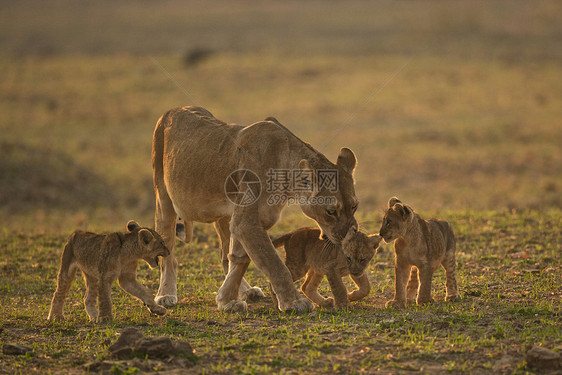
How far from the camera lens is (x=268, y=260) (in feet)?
25.2

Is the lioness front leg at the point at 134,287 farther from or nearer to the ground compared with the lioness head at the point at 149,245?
nearer to the ground

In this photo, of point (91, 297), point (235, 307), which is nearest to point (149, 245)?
point (91, 297)

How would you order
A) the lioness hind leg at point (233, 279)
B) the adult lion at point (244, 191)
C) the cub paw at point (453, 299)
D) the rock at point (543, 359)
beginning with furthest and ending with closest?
the lioness hind leg at point (233, 279) < the cub paw at point (453, 299) < the adult lion at point (244, 191) < the rock at point (543, 359)

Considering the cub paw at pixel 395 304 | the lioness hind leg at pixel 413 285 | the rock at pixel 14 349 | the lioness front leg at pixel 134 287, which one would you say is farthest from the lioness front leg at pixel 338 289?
the rock at pixel 14 349

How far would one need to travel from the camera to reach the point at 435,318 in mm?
7039

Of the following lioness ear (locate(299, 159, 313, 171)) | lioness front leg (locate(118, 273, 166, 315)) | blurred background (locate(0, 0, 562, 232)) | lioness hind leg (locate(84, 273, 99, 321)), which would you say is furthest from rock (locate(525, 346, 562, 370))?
blurred background (locate(0, 0, 562, 232))

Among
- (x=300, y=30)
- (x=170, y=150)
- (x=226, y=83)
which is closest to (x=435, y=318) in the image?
(x=170, y=150)

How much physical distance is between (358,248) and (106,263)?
2.65 m

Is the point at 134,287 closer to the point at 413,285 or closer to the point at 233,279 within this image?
the point at 233,279

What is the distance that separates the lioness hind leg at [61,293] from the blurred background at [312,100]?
5797 mm

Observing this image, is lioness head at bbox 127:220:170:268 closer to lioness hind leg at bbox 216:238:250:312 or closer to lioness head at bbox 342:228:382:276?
lioness hind leg at bbox 216:238:250:312

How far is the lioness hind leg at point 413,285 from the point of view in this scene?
8344 mm

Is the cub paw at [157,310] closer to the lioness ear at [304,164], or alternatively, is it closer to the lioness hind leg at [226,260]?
the lioness hind leg at [226,260]

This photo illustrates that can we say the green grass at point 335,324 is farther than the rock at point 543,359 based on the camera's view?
Yes
